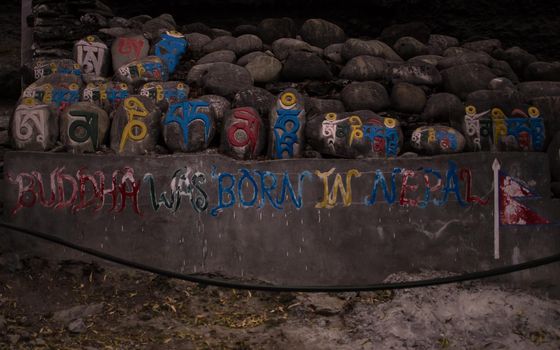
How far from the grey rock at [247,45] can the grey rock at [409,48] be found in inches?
57.2

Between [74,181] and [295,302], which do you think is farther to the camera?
[74,181]

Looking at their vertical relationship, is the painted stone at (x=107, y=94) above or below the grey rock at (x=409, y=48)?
below

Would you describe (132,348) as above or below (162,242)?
below

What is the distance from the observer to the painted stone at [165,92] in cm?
546

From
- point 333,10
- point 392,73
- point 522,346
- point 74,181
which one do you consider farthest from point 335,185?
point 333,10

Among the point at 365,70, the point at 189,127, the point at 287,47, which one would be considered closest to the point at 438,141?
the point at 365,70

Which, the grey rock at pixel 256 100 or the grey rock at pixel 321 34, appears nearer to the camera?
the grey rock at pixel 256 100

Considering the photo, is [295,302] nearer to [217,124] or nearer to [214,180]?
[214,180]

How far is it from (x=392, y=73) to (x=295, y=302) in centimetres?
240

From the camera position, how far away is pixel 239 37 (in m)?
6.30

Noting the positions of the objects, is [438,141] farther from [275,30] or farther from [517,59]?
[275,30]

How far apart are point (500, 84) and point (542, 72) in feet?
2.13

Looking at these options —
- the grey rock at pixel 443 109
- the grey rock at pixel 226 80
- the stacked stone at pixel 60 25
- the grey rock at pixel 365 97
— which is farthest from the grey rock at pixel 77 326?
the grey rock at pixel 443 109

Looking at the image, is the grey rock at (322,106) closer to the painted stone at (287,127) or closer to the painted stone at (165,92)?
the painted stone at (287,127)
